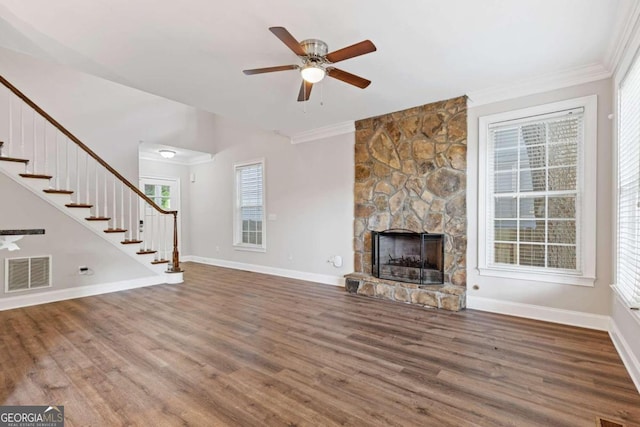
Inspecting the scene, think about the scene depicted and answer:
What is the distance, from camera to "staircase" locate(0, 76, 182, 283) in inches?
163

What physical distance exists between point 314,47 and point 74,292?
15.8ft

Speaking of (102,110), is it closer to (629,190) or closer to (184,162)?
(184,162)

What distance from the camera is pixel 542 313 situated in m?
3.50

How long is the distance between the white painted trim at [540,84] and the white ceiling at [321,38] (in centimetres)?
5

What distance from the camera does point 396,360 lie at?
254 centimetres

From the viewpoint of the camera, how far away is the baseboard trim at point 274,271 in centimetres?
540

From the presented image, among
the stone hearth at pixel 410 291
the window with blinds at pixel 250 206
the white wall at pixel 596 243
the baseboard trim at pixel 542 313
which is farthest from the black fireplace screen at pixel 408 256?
the window with blinds at pixel 250 206

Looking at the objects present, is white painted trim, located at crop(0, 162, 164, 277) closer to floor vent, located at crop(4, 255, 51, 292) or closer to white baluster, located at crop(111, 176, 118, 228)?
white baluster, located at crop(111, 176, 118, 228)

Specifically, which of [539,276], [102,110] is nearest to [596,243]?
[539,276]

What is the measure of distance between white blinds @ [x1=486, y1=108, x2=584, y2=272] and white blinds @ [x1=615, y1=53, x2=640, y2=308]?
48 cm

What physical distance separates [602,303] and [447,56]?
3.00 m

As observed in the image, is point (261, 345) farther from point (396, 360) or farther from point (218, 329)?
point (396, 360)

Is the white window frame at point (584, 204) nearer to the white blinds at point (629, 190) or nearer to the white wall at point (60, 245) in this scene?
the white blinds at point (629, 190)

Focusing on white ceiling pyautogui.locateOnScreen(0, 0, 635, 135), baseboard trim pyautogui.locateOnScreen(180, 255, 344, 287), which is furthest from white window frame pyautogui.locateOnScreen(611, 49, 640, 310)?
baseboard trim pyautogui.locateOnScreen(180, 255, 344, 287)
